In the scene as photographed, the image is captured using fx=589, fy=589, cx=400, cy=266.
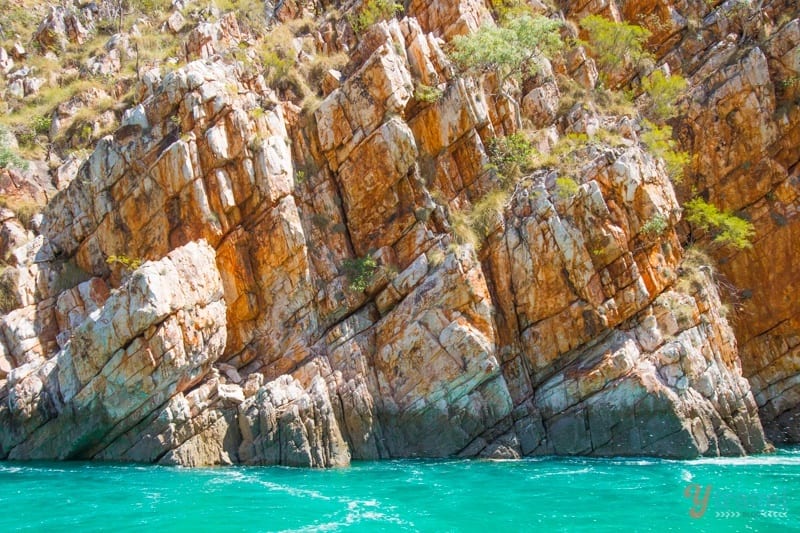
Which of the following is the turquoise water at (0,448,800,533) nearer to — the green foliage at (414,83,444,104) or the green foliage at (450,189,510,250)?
the green foliage at (450,189,510,250)

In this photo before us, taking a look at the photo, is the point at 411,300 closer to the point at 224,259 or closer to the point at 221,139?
the point at 224,259

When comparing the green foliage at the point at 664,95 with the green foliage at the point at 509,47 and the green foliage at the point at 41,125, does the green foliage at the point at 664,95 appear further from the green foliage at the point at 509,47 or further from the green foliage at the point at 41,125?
the green foliage at the point at 41,125

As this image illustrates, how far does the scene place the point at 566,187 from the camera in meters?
27.5

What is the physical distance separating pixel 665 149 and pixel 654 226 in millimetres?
5318

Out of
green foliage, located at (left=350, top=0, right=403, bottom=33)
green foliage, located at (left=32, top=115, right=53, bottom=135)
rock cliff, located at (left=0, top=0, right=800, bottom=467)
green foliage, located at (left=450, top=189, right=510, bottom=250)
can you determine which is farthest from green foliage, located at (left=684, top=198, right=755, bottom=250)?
green foliage, located at (left=32, top=115, right=53, bottom=135)

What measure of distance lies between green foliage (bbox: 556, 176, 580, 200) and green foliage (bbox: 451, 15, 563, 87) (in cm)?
848

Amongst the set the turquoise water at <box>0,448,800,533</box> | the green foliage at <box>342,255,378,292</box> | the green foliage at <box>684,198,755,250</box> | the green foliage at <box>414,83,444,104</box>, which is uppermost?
the green foliage at <box>414,83,444,104</box>

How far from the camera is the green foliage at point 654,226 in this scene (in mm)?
27125

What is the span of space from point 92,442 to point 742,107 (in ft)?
119

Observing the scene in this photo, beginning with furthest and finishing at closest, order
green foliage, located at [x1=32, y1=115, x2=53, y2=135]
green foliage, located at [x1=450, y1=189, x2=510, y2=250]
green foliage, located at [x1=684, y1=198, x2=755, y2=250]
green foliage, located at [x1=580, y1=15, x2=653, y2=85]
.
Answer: green foliage, located at [x1=32, y1=115, x2=53, y2=135], green foliage, located at [x1=580, y1=15, x2=653, y2=85], green foliage, located at [x1=684, y1=198, x2=755, y2=250], green foliage, located at [x1=450, y1=189, x2=510, y2=250]

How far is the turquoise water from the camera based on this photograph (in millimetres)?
15461

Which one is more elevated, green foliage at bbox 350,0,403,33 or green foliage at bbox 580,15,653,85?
green foliage at bbox 350,0,403,33

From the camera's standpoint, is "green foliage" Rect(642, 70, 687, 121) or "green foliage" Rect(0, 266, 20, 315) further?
"green foliage" Rect(642, 70, 687, 121)

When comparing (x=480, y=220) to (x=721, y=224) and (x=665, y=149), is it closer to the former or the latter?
(x=665, y=149)
